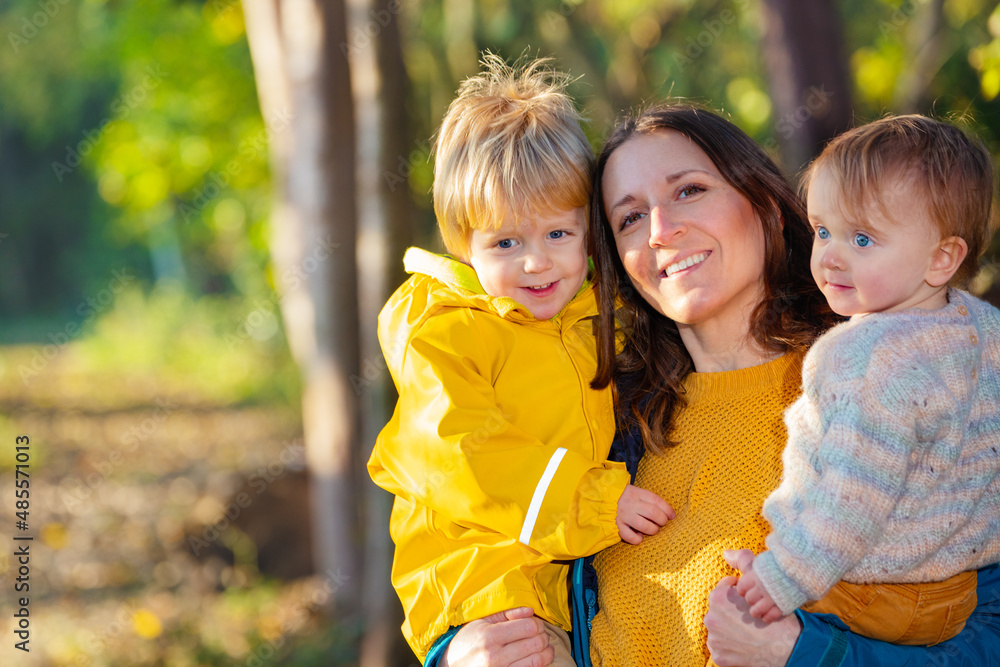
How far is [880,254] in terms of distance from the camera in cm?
165

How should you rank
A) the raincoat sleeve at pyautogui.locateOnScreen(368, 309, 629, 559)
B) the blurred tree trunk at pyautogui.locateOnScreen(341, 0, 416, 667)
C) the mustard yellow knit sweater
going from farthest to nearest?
the blurred tree trunk at pyautogui.locateOnScreen(341, 0, 416, 667) → the raincoat sleeve at pyautogui.locateOnScreen(368, 309, 629, 559) → the mustard yellow knit sweater

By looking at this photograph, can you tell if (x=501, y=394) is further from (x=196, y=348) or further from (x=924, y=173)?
(x=196, y=348)

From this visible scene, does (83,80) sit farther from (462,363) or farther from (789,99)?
(462,363)

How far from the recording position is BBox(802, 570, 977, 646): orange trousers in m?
1.70

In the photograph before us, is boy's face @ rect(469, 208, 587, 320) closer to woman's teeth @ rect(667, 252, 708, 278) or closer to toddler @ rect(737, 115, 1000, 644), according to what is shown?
woman's teeth @ rect(667, 252, 708, 278)

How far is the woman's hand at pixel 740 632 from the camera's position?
5.65 feet

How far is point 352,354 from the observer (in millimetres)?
5488

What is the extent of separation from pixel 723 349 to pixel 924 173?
0.74m

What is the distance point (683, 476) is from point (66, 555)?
23.4ft

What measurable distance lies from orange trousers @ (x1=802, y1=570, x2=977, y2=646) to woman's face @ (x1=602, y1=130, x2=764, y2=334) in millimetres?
734

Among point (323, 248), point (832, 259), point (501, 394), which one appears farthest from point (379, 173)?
point (832, 259)

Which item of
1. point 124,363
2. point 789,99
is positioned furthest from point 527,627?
point 124,363

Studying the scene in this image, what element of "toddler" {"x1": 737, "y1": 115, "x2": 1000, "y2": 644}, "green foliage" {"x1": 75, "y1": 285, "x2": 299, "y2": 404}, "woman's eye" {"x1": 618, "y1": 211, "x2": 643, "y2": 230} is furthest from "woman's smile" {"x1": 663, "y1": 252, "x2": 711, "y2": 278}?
"green foliage" {"x1": 75, "y1": 285, "x2": 299, "y2": 404}

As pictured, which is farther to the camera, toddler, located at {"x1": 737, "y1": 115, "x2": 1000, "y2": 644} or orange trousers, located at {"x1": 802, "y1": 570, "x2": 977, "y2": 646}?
orange trousers, located at {"x1": 802, "y1": 570, "x2": 977, "y2": 646}
